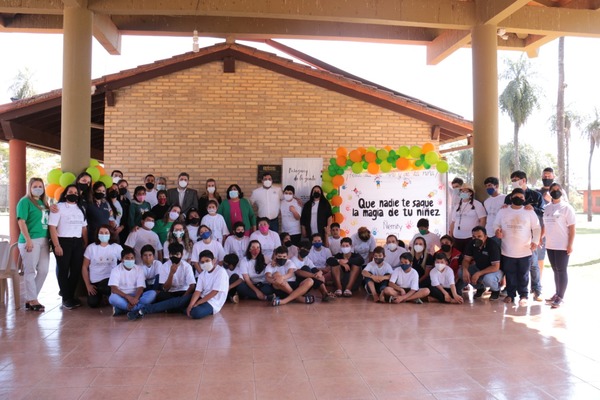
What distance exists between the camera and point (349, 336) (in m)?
5.70

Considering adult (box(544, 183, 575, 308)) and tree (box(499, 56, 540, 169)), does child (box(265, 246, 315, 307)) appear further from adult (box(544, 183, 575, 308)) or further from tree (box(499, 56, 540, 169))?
tree (box(499, 56, 540, 169))

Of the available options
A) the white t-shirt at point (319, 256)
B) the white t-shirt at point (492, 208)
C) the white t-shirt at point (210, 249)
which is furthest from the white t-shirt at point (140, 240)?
the white t-shirt at point (492, 208)

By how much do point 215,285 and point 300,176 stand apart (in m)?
4.22

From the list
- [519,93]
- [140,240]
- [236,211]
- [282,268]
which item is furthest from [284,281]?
[519,93]

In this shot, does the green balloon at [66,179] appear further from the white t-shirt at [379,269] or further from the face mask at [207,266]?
the white t-shirt at [379,269]

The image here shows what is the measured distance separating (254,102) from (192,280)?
15.7ft

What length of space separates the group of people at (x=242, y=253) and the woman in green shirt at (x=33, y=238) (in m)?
0.01

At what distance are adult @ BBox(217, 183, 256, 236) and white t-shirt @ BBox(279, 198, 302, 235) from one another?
2.12ft

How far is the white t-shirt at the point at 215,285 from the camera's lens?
672cm

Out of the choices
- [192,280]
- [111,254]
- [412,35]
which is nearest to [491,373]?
[192,280]

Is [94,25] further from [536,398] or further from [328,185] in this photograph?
[536,398]

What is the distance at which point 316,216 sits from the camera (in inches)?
368

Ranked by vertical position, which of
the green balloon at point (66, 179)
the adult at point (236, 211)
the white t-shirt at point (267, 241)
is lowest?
the white t-shirt at point (267, 241)

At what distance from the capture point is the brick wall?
10195 millimetres
